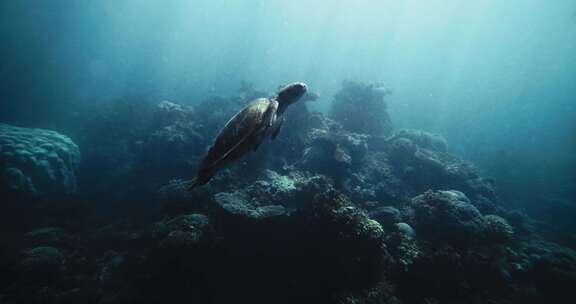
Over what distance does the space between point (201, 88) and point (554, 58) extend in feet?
329

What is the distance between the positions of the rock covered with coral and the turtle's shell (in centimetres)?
990

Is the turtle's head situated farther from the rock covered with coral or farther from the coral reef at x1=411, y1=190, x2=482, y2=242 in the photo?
the rock covered with coral

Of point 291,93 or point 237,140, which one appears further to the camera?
point 291,93

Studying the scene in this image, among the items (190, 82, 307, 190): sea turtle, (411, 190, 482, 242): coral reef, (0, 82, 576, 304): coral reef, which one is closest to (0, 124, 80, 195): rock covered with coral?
(0, 82, 576, 304): coral reef

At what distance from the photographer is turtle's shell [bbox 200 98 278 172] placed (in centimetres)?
205

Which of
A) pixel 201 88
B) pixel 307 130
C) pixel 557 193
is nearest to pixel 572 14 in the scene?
pixel 557 193

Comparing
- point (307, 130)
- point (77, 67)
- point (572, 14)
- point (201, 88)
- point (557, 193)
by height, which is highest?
point (572, 14)

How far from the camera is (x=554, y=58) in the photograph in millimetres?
74500

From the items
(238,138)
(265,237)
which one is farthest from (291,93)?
(265,237)

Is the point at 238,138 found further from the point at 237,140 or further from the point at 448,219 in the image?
the point at 448,219

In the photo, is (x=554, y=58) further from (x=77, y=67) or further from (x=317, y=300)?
(x=77, y=67)

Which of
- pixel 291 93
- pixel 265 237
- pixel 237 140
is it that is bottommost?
pixel 265 237

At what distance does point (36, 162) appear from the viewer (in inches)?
339

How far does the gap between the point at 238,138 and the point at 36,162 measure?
1048 cm
